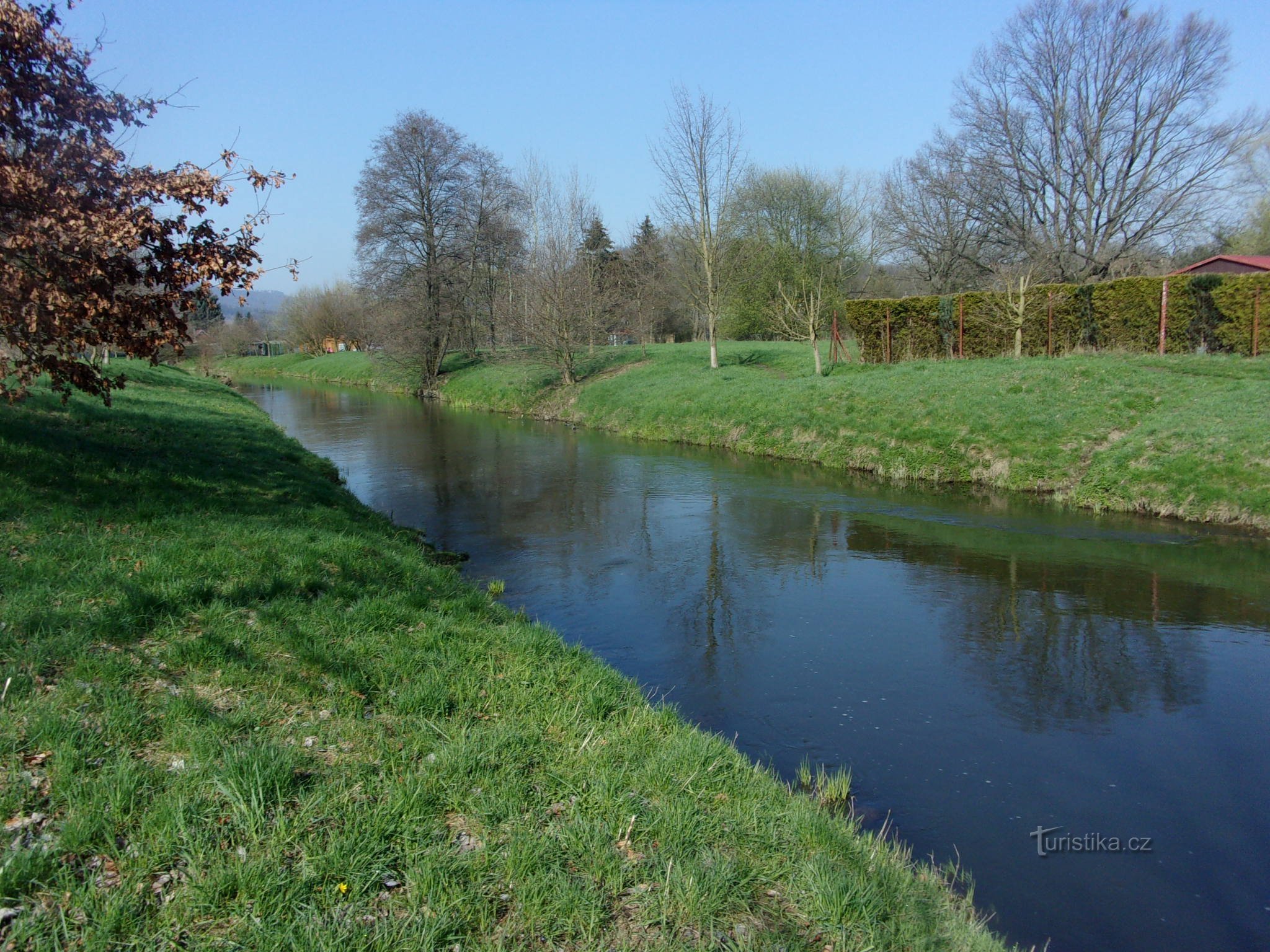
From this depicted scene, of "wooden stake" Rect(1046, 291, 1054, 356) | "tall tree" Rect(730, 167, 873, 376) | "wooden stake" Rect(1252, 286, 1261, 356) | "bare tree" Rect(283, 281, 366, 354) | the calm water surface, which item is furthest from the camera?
"bare tree" Rect(283, 281, 366, 354)

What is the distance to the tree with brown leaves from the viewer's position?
6840mm

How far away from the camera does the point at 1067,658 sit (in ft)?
25.5

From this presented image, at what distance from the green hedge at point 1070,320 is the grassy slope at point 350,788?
19.3 m

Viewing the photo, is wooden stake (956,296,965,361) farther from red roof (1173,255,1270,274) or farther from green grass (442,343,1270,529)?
red roof (1173,255,1270,274)

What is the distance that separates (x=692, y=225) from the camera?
32.1 m

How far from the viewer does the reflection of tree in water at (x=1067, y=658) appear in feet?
22.4

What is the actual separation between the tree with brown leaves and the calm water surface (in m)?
4.75

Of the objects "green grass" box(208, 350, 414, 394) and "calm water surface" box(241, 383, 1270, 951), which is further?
"green grass" box(208, 350, 414, 394)

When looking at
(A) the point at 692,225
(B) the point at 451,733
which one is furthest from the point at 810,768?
(A) the point at 692,225

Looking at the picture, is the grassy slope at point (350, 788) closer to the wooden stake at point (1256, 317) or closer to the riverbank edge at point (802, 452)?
the riverbank edge at point (802, 452)

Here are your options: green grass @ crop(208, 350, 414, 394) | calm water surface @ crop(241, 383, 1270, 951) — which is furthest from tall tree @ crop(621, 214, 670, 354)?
calm water surface @ crop(241, 383, 1270, 951)

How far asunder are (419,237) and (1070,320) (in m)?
31.2

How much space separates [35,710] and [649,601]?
6361 mm

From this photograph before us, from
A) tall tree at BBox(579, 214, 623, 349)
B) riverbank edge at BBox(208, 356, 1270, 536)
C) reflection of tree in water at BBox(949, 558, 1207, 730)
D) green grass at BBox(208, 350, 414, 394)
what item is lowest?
reflection of tree in water at BBox(949, 558, 1207, 730)
